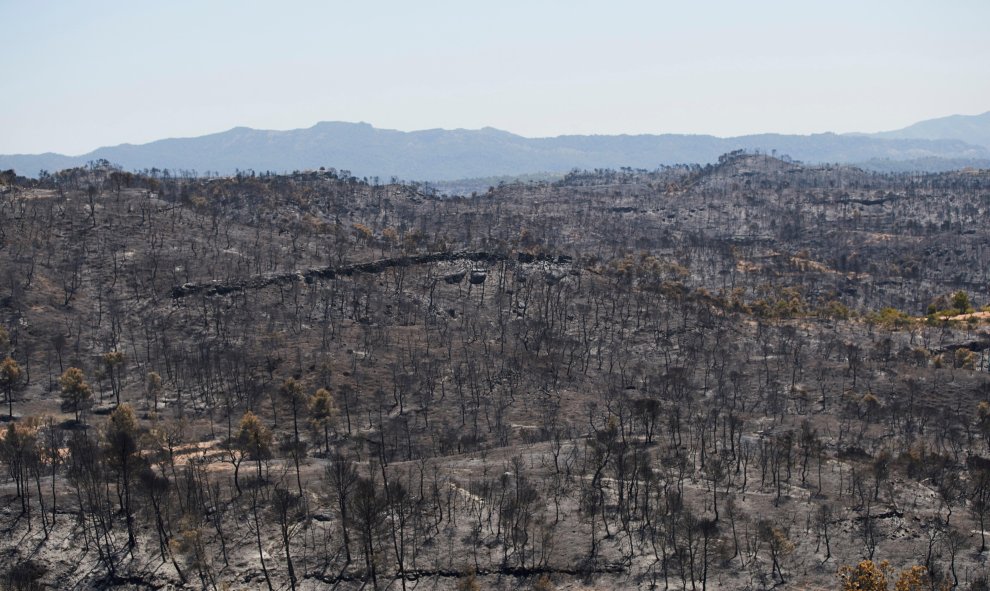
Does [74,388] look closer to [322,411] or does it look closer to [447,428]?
[322,411]

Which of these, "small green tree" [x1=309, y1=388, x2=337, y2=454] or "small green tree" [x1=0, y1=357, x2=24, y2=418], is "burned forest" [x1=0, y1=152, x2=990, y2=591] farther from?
"small green tree" [x1=309, y1=388, x2=337, y2=454]

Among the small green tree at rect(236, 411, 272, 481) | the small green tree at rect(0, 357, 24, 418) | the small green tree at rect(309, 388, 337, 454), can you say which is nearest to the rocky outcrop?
the small green tree at rect(0, 357, 24, 418)

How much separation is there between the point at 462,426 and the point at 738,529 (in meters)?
51.4

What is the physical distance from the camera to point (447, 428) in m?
120

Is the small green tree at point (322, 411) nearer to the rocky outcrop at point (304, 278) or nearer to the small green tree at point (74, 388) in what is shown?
the small green tree at point (74, 388)

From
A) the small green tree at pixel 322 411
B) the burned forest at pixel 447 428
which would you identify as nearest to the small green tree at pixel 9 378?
the burned forest at pixel 447 428

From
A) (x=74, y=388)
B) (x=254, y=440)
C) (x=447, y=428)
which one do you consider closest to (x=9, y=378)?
(x=74, y=388)

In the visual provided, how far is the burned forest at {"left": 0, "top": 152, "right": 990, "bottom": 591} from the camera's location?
232ft

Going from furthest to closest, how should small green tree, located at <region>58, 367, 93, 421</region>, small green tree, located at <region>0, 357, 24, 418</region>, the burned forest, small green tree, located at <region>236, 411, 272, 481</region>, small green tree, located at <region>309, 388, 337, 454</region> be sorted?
small green tree, located at <region>0, 357, 24, 418</region>, small green tree, located at <region>309, 388, 337, 454</region>, small green tree, located at <region>58, 367, 93, 421</region>, small green tree, located at <region>236, 411, 272, 481</region>, the burned forest

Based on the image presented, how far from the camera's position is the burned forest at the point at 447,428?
70.8 meters

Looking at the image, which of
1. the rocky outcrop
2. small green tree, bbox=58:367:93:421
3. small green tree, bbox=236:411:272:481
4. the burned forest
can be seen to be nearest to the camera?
the burned forest

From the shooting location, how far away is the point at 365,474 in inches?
3570

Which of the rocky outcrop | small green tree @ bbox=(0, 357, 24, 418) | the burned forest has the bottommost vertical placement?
the burned forest

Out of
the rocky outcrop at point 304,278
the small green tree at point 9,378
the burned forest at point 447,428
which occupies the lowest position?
the burned forest at point 447,428
